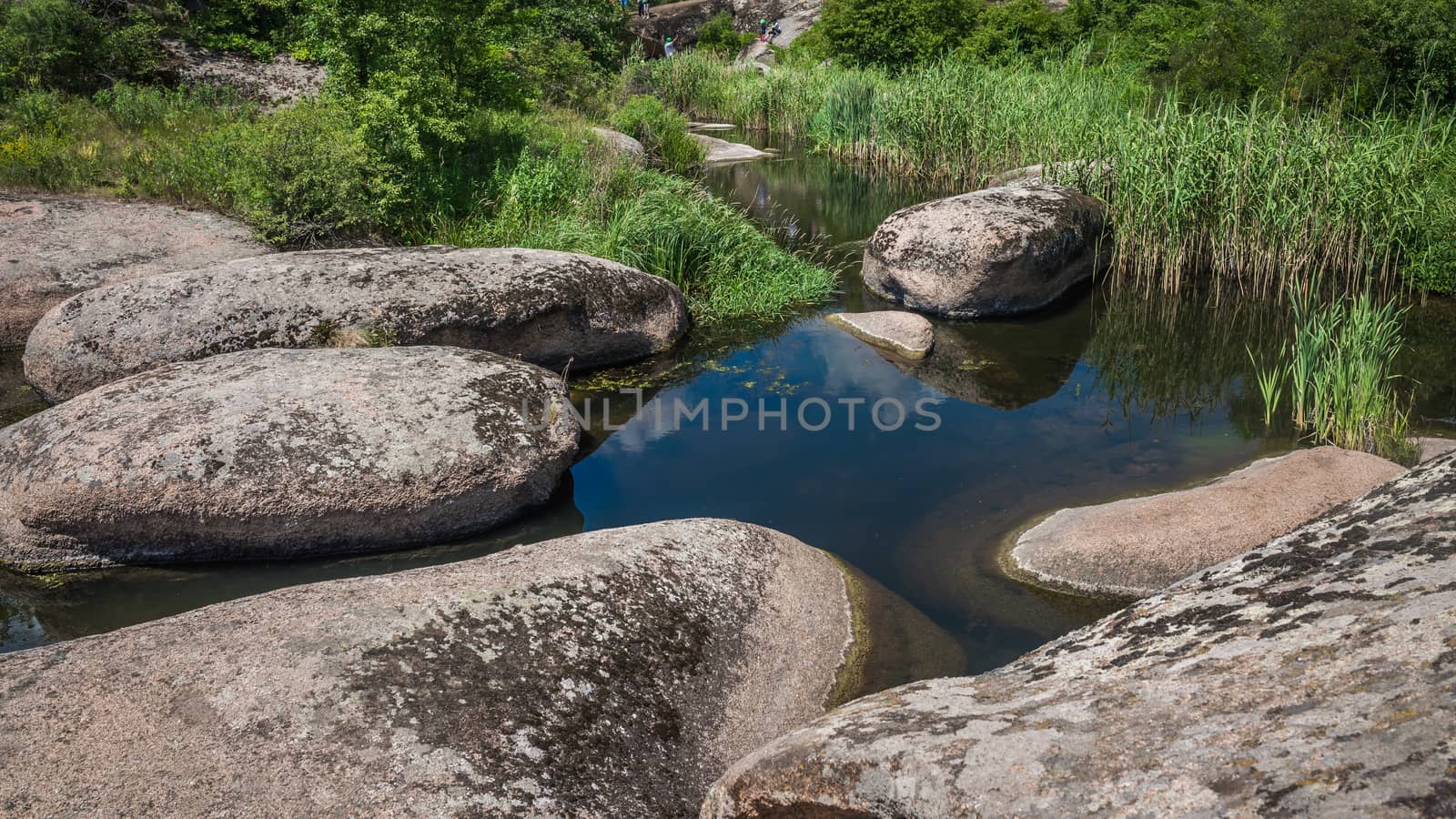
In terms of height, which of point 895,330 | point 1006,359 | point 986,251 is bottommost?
point 1006,359

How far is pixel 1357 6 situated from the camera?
1400 cm

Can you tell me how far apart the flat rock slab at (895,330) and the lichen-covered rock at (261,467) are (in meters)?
4.47

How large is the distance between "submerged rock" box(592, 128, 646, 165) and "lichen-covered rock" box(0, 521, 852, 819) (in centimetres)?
1116

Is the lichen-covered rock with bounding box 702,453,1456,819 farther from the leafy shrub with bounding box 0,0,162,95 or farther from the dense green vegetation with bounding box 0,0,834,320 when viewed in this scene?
the leafy shrub with bounding box 0,0,162,95

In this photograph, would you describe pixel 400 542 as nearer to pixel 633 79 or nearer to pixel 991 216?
pixel 991 216

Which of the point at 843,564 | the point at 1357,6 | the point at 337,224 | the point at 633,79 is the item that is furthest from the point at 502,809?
the point at 633,79

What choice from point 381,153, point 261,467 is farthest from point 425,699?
point 381,153

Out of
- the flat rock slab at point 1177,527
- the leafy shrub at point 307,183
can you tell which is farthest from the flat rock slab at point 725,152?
the flat rock slab at point 1177,527

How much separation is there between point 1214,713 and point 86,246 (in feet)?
34.2

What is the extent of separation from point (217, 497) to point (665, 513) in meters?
2.62

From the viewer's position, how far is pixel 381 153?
10.6 m

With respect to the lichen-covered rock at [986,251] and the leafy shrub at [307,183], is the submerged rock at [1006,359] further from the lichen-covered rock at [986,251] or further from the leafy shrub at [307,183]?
the leafy shrub at [307,183]

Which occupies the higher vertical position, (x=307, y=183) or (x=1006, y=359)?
(x=307, y=183)

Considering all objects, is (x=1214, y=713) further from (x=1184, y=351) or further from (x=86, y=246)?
(x=86, y=246)
